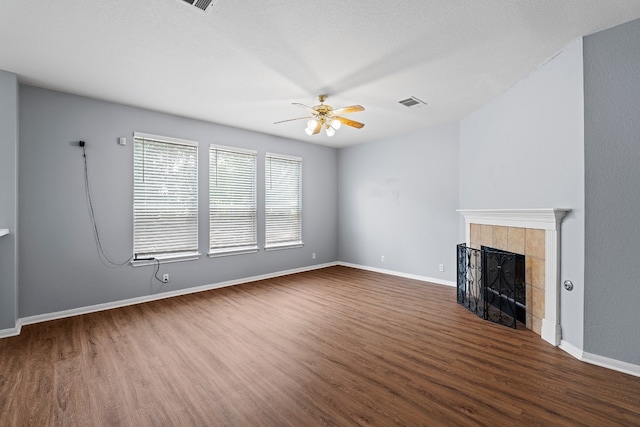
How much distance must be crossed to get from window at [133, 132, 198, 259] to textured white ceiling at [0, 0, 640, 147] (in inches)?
28.1

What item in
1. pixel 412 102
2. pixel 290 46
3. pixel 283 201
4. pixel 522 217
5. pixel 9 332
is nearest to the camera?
pixel 290 46

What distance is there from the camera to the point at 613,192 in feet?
8.03

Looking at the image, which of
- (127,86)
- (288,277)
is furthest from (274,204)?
(127,86)

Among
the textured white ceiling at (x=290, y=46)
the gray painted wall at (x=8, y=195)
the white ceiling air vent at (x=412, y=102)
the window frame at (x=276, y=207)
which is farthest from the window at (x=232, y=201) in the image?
the white ceiling air vent at (x=412, y=102)

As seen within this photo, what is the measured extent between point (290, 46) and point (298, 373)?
2.91 meters

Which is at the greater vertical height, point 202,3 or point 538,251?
point 202,3

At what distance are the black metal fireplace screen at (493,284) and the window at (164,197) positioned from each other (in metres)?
4.30

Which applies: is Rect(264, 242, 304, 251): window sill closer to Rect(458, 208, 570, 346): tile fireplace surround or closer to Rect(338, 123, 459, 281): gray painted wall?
Rect(338, 123, 459, 281): gray painted wall

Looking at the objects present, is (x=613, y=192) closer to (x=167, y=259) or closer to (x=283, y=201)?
(x=283, y=201)

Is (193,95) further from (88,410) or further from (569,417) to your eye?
(569,417)

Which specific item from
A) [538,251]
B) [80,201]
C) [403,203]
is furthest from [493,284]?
[80,201]

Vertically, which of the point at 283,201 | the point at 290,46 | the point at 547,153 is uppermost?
the point at 290,46

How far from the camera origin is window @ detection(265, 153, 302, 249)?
5898 millimetres

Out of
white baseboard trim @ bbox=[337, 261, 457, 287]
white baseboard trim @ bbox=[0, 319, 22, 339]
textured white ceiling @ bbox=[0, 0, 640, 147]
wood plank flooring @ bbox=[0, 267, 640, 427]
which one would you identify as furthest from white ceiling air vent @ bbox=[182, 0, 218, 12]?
white baseboard trim @ bbox=[337, 261, 457, 287]
